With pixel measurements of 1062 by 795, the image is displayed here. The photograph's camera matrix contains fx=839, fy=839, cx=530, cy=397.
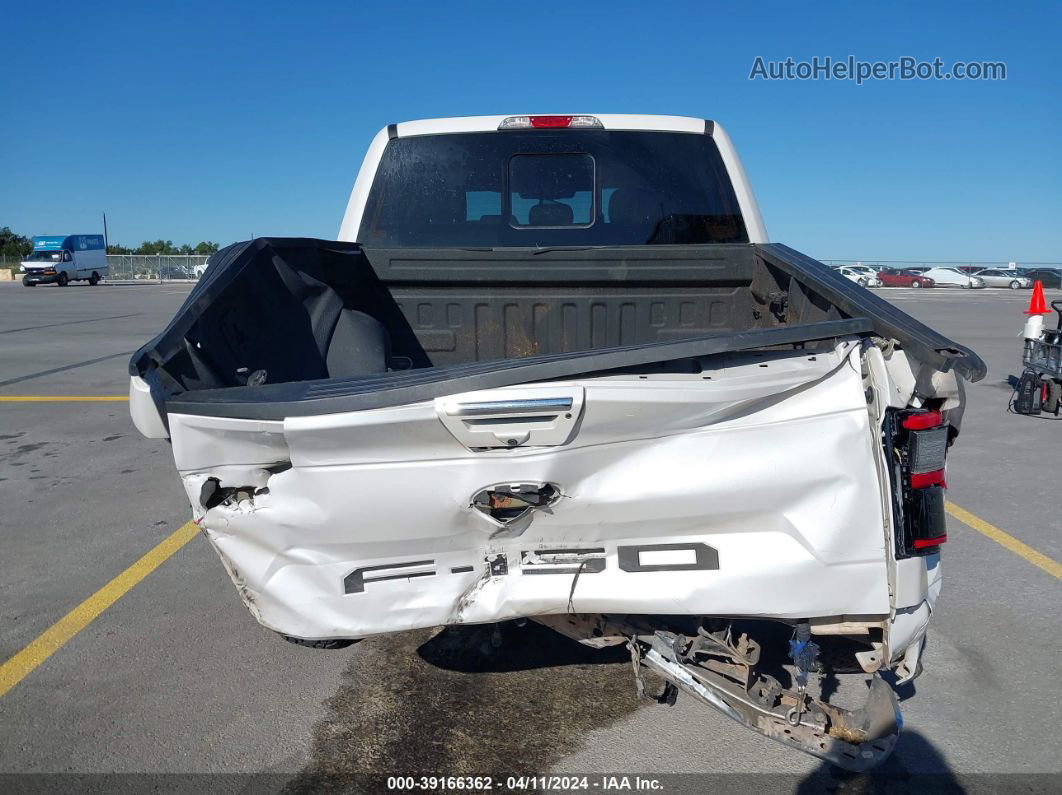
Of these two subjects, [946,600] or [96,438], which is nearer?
[946,600]

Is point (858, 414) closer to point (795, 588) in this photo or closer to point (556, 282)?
point (795, 588)

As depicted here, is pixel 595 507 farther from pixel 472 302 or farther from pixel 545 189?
pixel 545 189

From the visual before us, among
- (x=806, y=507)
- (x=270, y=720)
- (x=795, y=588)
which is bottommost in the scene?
(x=270, y=720)

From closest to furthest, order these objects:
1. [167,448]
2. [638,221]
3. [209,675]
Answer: [209,675] → [638,221] → [167,448]

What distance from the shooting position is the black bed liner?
283 cm

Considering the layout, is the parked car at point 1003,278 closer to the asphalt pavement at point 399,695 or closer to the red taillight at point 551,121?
the asphalt pavement at point 399,695

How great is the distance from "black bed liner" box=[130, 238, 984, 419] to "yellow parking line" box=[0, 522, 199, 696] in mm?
984

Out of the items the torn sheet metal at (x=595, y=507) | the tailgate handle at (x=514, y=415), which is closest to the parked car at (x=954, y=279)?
the torn sheet metal at (x=595, y=507)

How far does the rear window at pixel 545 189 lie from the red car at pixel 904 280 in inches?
1994

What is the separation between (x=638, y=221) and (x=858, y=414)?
2.36 metres

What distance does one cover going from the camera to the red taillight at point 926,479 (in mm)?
2195

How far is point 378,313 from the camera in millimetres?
4074

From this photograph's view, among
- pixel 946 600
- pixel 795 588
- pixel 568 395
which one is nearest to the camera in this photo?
pixel 568 395

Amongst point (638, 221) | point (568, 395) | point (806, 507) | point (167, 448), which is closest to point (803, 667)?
point (806, 507)
